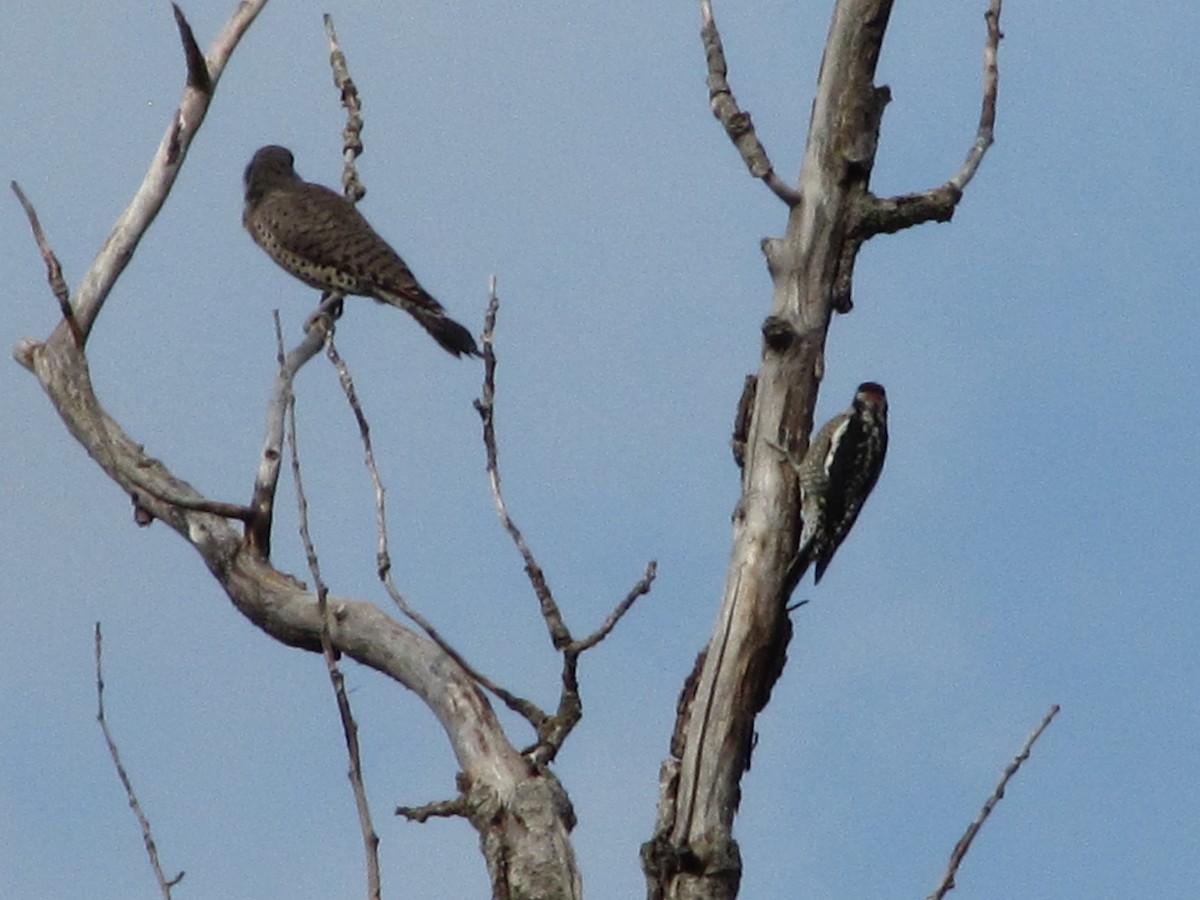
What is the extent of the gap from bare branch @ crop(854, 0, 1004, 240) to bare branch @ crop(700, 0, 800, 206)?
19cm

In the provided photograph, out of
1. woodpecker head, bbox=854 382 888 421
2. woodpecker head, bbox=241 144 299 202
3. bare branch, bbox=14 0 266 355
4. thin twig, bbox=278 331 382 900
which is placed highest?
woodpecker head, bbox=241 144 299 202

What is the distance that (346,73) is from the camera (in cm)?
580

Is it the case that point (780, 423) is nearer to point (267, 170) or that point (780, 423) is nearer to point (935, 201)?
point (935, 201)

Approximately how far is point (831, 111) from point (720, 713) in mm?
1453

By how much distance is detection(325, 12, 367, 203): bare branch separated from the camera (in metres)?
5.76

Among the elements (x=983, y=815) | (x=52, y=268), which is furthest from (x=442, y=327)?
(x=983, y=815)

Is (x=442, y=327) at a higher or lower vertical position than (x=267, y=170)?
lower

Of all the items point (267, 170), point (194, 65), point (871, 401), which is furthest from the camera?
point (267, 170)

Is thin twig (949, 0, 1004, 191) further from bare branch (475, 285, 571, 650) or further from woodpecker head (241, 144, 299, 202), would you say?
woodpecker head (241, 144, 299, 202)

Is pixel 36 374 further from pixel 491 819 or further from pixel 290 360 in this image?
pixel 491 819

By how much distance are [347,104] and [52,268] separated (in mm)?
1424

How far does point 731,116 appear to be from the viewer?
4508 millimetres

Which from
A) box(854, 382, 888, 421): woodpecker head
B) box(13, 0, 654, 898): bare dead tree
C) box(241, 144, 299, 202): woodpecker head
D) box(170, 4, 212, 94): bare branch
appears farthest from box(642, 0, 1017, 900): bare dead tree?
box(241, 144, 299, 202): woodpecker head

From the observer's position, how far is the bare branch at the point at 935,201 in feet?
14.7
